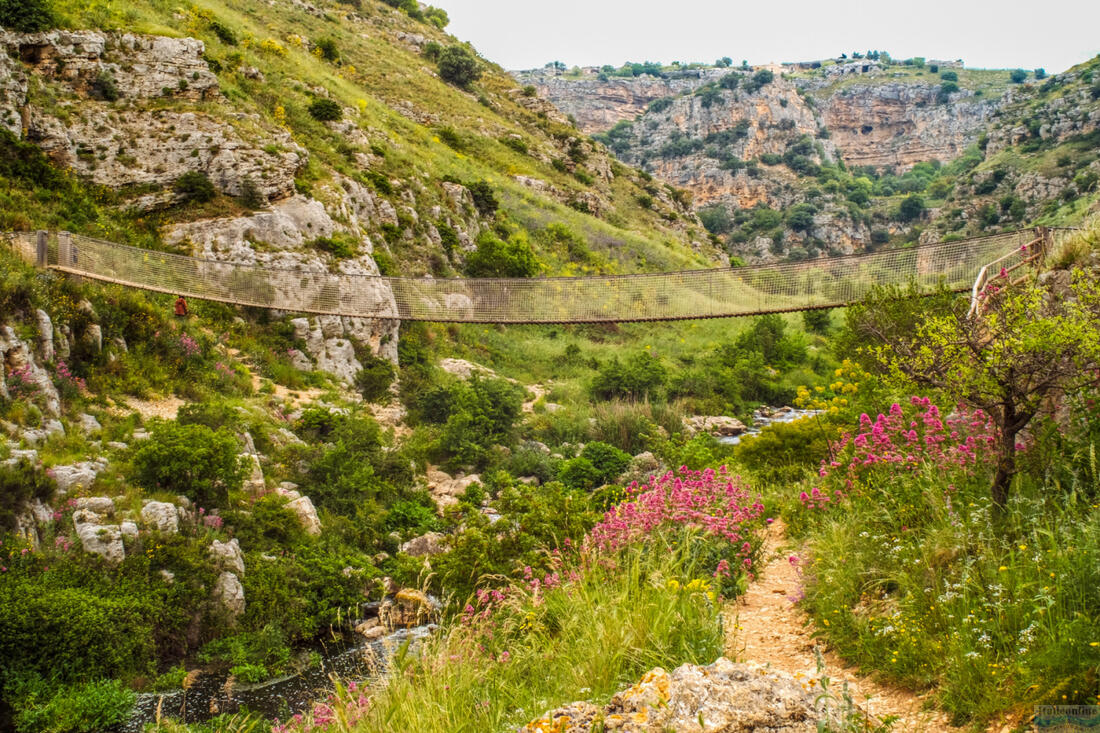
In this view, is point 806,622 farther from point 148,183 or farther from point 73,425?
point 148,183

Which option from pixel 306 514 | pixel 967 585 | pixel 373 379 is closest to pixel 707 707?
pixel 967 585

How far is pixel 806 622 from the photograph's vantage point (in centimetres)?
445

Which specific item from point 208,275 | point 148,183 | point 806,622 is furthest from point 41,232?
point 806,622

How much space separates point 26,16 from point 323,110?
9475 millimetres

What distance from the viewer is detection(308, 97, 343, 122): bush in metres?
24.7

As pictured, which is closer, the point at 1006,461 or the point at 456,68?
the point at 1006,461

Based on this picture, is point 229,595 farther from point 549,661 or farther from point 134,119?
point 134,119

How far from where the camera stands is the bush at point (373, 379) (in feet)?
57.3

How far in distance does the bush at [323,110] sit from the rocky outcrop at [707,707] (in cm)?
2518

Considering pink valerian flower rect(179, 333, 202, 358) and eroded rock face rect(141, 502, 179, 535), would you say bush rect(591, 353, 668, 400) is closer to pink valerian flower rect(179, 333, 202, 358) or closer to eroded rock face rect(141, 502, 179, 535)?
pink valerian flower rect(179, 333, 202, 358)

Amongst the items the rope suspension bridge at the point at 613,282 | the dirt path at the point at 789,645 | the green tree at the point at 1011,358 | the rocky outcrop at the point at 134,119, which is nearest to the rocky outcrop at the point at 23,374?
the rope suspension bridge at the point at 613,282

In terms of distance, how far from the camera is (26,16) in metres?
16.1

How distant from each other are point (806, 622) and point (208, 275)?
36.6 feet

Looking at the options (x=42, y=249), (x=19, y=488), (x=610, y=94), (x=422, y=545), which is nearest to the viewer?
(x=19, y=488)
